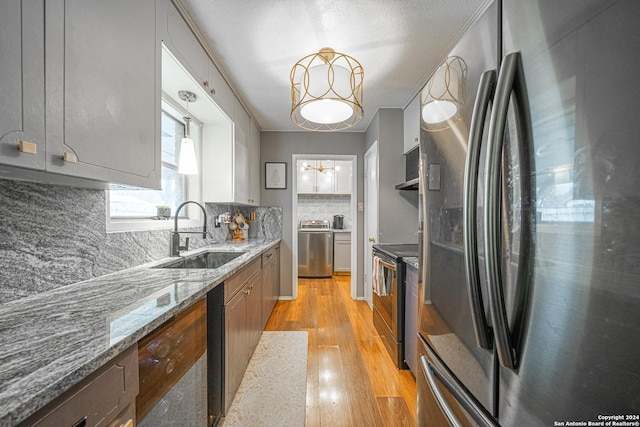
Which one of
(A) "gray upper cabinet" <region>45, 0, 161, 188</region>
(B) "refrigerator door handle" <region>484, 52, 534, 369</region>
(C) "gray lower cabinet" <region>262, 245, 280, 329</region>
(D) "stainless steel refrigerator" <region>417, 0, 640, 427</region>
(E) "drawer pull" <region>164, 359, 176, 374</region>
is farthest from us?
(C) "gray lower cabinet" <region>262, 245, 280, 329</region>

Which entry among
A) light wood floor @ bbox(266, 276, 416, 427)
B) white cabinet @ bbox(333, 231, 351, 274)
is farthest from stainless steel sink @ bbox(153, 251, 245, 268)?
white cabinet @ bbox(333, 231, 351, 274)

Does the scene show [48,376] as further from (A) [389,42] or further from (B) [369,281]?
(B) [369,281]

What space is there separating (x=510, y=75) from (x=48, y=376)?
113 cm

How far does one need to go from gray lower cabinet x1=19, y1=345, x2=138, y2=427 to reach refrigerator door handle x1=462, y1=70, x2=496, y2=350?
913 millimetres

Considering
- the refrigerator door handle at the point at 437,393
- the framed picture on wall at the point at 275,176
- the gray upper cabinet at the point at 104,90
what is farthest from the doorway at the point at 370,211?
the gray upper cabinet at the point at 104,90

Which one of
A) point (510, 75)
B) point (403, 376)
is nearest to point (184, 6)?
point (510, 75)

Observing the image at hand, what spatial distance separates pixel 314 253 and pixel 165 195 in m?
3.21

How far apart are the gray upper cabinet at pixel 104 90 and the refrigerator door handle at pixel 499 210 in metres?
1.17

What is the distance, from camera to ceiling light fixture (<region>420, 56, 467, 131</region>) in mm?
815

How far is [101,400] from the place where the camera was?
2.01ft

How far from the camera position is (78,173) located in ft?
2.74

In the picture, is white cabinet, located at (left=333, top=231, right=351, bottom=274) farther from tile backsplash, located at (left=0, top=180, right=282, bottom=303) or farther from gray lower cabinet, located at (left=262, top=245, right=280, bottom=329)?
tile backsplash, located at (left=0, top=180, right=282, bottom=303)

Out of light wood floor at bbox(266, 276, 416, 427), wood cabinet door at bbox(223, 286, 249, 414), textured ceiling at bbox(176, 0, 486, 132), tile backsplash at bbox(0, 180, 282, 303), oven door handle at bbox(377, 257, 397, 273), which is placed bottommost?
light wood floor at bbox(266, 276, 416, 427)

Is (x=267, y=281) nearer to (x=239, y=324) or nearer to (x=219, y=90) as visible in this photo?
(x=239, y=324)
